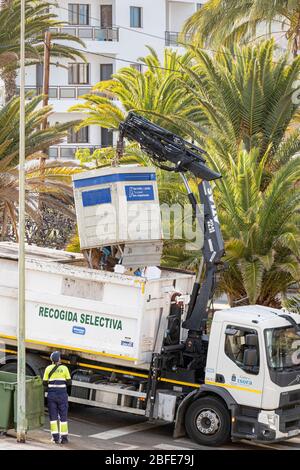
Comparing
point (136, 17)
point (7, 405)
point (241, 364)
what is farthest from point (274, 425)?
point (136, 17)

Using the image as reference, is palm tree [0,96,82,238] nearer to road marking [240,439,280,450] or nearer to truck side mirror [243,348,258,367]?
truck side mirror [243,348,258,367]

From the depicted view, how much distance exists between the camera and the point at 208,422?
1633 cm

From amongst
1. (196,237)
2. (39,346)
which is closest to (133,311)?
(39,346)

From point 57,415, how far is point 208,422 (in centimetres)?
247

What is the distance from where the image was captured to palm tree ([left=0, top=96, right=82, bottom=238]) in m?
23.6

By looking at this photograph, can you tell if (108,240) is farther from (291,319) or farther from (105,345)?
(291,319)

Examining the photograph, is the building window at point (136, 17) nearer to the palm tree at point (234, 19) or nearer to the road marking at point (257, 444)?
the palm tree at point (234, 19)

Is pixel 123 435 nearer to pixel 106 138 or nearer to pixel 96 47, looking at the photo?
pixel 106 138

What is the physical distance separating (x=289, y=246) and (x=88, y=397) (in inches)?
204

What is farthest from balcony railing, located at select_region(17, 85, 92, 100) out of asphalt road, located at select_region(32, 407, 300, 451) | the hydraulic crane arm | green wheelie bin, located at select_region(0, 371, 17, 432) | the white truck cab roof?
green wheelie bin, located at select_region(0, 371, 17, 432)

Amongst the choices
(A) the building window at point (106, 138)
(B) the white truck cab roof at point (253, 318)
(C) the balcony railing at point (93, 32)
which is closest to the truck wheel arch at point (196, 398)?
(B) the white truck cab roof at point (253, 318)

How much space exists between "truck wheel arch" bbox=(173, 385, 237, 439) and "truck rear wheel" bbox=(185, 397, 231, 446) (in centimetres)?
8

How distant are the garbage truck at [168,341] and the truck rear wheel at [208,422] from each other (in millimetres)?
16

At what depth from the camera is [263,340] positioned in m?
16.0
